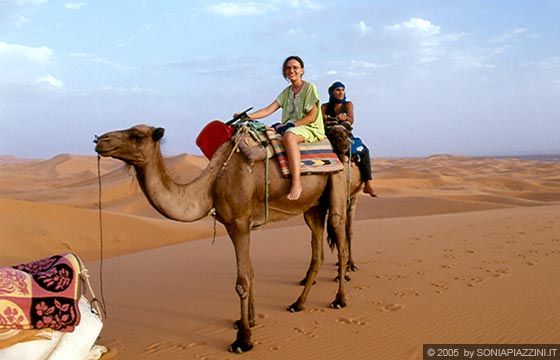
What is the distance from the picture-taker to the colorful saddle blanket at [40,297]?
3.52 metres

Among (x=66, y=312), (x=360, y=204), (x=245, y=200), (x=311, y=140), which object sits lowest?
(x=360, y=204)

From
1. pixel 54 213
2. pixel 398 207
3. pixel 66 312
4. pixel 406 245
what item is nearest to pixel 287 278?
pixel 406 245

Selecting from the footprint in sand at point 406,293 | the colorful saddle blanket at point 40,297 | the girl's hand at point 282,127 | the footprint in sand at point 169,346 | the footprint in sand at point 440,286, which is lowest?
the footprint in sand at point 169,346

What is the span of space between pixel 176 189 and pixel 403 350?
2.83 m

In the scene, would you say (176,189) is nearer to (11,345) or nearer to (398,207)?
(11,345)

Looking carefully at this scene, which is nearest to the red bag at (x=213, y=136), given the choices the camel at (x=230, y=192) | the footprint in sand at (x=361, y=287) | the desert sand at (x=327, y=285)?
the camel at (x=230, y=192)

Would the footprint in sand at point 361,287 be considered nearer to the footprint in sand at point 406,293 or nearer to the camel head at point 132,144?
the footprint in sand at point 406,293

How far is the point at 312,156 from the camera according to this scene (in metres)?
5.56

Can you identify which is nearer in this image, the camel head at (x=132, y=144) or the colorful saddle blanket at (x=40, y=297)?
the colorful saddle blanket at (x=40, y=297)

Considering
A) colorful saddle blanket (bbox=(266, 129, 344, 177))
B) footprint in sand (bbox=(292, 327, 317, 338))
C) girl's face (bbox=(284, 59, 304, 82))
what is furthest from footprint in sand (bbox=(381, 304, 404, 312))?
girl's face (bbox=(284, 59, 304, 82))

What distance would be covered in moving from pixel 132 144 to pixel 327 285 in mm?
4152

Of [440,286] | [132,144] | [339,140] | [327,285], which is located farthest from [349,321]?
[132,144]

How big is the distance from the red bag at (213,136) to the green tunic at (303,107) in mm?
749

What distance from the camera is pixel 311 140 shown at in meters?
5.61
